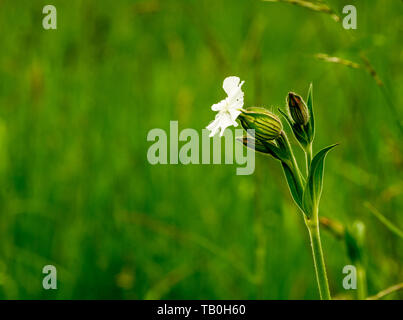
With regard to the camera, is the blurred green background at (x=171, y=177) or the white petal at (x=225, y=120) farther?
the blurred green background at (x=171, y=177)

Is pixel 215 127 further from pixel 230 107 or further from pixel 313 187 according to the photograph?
pixel 313 187

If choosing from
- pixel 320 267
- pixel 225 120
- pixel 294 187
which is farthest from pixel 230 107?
pixel 320 267

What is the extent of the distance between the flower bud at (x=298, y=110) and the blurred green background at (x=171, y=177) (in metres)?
0.27

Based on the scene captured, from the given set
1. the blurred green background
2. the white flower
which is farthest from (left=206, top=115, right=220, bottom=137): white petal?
the blurred green background

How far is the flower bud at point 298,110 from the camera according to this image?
0.78 meters

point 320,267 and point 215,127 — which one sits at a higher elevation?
point 215,127

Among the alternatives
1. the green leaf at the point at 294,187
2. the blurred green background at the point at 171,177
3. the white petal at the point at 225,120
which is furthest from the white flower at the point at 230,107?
the blurred green background at the point at 171,177

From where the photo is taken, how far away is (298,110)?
783 mm

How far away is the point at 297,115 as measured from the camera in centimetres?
79

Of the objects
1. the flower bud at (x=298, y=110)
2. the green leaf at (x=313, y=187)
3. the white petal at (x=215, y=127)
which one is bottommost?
the green leaf at (x=313, y=187)

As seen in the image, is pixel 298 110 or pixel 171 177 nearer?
pixel 298 110

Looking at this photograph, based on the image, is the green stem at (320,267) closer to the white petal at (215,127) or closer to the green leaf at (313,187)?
the green leaf at (313,187)

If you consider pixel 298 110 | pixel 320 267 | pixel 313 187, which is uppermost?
pixel 298 110

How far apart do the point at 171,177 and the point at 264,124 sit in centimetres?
125
